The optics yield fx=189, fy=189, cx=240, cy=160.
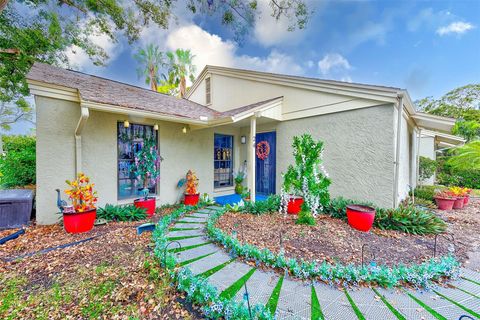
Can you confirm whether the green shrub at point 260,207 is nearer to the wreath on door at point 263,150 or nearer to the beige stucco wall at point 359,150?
the beige stucco wall at point 359,150

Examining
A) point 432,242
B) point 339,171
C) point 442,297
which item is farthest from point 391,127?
point 442,297

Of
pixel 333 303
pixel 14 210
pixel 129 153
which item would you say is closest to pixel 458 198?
pixel 333 303

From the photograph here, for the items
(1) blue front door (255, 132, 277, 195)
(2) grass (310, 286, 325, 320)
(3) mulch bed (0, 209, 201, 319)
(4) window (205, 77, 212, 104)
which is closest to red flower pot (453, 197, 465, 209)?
(1) blue front door (255, 132, 277, 195)

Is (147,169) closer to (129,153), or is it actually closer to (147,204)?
(129,153)

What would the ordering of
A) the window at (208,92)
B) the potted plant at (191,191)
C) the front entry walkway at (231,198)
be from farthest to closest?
the window at (208,92), the front entry walkway at (231,198), the potted plant at (191,191)

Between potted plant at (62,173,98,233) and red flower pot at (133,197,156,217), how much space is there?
3.61 ft

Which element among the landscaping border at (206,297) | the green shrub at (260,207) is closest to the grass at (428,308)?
the landscaping border at (206,297)

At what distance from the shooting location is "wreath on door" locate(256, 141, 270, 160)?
24.0 ft

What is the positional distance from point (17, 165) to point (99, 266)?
675cm

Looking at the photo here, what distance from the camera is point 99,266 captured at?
2938 millimetres

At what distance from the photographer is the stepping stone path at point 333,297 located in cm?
201

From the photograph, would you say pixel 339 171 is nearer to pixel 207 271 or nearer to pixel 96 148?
pixel 207 271

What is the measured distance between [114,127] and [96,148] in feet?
2.36

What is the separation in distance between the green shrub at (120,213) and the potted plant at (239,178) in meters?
3.83
